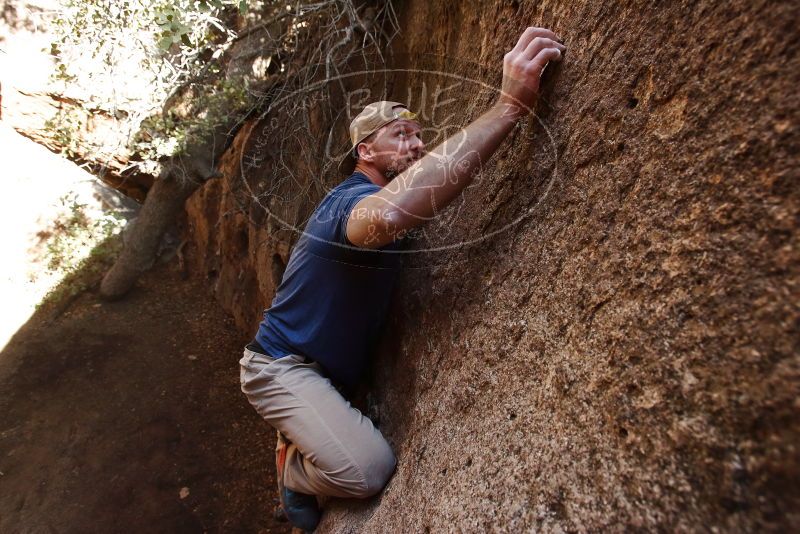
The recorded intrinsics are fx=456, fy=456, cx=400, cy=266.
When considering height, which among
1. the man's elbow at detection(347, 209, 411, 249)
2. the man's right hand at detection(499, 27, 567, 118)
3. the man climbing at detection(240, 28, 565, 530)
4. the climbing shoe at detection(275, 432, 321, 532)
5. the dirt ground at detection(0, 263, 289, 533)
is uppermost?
the man's right hand at detection(499, 27, 567, 118)

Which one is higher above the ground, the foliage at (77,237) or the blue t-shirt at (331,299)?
the blue t-shirt at (331,299)

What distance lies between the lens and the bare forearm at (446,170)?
1.52m

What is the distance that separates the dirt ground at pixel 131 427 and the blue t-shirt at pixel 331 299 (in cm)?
219

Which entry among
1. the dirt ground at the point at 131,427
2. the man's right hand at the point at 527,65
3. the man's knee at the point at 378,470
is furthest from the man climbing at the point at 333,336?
the dirt ground at the point at 131,427

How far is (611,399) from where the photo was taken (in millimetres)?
1036

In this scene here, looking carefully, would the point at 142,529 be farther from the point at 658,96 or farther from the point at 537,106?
the point at 658,96

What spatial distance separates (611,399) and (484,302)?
0.64m

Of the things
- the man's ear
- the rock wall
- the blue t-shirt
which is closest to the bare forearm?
the rock wall

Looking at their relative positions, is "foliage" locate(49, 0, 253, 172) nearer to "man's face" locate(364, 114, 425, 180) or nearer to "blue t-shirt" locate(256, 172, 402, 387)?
"man's face" locate(364, 114, 425, 180)

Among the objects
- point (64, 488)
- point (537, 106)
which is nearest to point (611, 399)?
point (537, 106)

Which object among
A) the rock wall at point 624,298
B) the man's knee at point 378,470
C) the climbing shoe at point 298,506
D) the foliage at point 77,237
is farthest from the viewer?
the foliage at point 77,237

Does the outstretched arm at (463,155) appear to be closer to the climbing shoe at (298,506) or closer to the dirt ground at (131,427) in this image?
the climbing shoe at (298,506)

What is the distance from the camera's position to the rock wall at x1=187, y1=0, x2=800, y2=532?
80cm

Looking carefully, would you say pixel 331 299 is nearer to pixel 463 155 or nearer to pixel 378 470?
pixel 378 470
